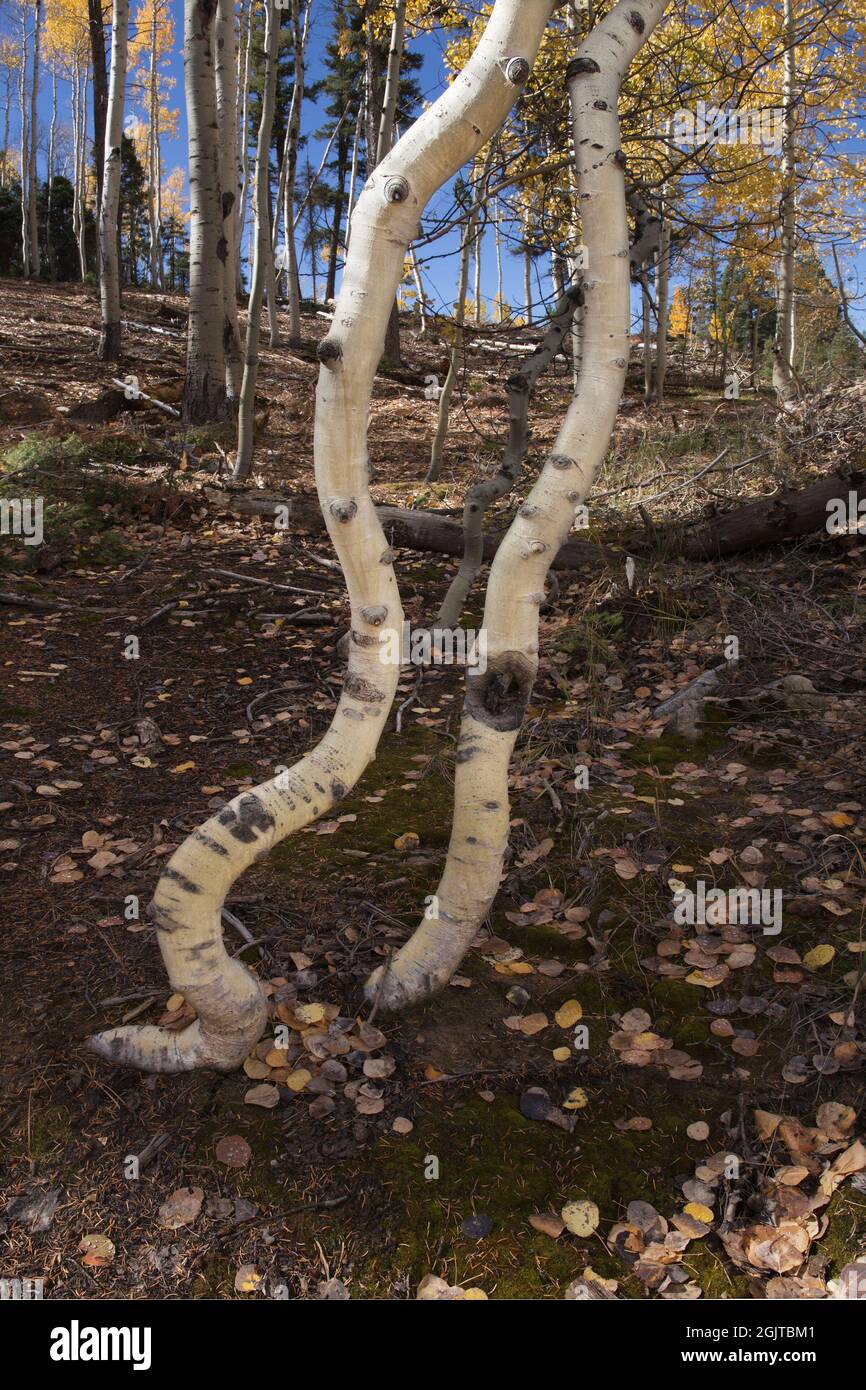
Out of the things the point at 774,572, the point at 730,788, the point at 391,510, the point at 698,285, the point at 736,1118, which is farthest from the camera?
the point at 698,285

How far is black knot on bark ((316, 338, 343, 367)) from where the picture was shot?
211 cm

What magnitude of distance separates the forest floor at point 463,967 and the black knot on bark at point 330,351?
75.2 inches

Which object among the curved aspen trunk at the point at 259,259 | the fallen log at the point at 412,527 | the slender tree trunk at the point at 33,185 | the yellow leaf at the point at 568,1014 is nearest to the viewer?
the yellow leaf at the point at 568,1014

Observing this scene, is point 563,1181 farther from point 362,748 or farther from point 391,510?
point 391,510

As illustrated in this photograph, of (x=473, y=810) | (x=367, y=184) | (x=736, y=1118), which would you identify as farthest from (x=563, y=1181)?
(x=367, y=184)

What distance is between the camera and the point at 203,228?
8625 mm

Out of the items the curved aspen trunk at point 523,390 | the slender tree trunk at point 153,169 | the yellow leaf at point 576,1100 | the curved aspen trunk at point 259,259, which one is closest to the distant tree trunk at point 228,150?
the curved aspen trunk at point 259,259

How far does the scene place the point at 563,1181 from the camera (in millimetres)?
2189

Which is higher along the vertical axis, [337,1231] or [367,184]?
[367,184]

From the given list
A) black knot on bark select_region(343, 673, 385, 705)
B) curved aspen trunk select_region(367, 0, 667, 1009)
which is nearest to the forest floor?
curved aspen trunk select_region(367, 0, 667, 1009)

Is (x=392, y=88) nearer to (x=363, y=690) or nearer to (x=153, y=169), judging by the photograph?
(x=363, y=690)

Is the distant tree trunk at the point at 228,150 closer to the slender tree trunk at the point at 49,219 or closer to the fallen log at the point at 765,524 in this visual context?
the fallen log at the point at 765,524

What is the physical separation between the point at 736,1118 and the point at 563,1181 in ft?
1.64

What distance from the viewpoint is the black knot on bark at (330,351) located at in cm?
211
